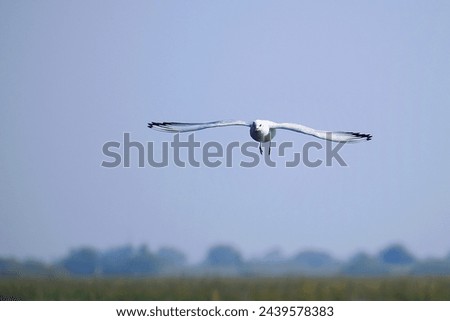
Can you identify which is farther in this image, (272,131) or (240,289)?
(272,131)

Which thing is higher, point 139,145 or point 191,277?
point 139,145

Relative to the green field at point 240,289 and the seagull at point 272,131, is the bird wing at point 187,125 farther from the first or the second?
the green field at point 240,289

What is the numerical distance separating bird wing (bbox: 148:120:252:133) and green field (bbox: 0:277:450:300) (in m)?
2.15

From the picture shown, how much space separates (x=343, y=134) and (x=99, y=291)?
388cm

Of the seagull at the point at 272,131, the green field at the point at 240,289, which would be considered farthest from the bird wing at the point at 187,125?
the green field at the point at 240,289

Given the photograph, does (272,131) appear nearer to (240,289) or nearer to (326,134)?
(326,134)

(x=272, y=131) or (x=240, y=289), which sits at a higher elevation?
(x=272, y=131)

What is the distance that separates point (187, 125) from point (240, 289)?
2779mm

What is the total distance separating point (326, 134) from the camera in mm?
19812

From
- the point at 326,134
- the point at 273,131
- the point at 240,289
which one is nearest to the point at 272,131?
the point at 273,131

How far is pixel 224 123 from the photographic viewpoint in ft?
65.2

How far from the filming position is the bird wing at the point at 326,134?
19.8 meters
